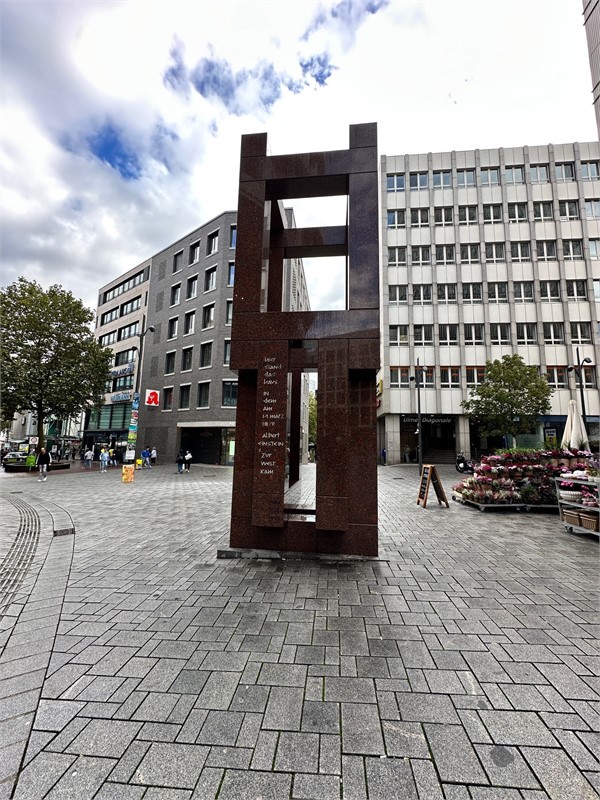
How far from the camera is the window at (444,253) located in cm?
3553

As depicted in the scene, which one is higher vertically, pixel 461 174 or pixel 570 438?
pixel 461 174

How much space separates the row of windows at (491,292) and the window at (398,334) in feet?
7.70

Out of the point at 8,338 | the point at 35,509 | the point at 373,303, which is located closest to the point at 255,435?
the point at 373,303

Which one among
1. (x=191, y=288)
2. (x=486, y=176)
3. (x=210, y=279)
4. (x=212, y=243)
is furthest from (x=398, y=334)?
(x=191, y=288)

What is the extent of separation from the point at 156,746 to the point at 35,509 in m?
11.2

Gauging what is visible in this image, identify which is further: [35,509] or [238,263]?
[35,509]

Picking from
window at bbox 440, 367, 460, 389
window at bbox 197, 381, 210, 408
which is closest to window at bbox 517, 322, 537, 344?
window at bbox 440, 367, 460, 389

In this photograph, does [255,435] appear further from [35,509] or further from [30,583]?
[35,509]

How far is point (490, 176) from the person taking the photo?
3575cm

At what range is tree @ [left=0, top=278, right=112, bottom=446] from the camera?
24891mm

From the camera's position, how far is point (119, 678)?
2.91 m

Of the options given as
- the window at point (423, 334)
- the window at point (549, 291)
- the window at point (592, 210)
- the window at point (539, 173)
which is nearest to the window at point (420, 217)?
Answer: the window at point (539, 173)

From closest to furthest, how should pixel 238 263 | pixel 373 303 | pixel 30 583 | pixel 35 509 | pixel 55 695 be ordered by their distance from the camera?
1. pixel 55 695
2. pixel 30 583
3. pixel 373 303
4. pixel 238 263
5. pixel 35 509

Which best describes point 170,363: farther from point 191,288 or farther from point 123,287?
point 123,287
